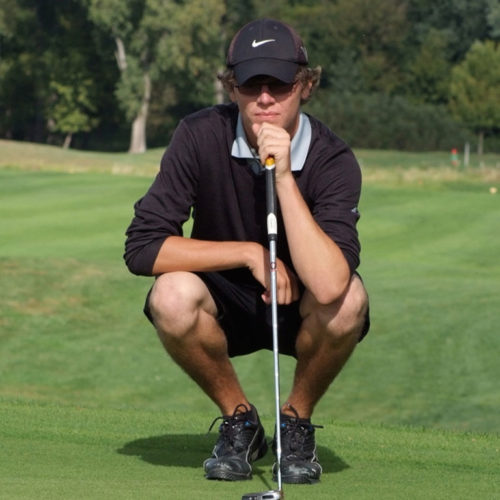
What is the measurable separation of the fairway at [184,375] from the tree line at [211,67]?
139 feet

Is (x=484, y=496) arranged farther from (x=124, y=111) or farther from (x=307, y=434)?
(x=124, y=111)

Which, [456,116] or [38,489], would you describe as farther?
[456,116]

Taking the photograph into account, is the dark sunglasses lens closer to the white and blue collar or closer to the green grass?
the white and blue collar

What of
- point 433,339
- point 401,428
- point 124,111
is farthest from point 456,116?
→ point 401,428

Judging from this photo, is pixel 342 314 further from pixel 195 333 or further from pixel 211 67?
pixel 211 67

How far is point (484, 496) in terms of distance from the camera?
13.2 feet

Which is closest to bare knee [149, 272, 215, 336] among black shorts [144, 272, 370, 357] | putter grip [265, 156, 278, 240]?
black shorts [144, 272, 370, 357]

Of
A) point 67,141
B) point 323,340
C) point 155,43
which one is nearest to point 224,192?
point 323,340

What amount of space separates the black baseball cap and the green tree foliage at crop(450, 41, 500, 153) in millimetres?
61197

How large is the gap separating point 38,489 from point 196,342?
90 centimetres

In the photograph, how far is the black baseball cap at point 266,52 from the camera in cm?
438

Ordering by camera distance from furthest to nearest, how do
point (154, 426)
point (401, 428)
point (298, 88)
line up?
point (401, 428), point (154, 426), point (298, 88)

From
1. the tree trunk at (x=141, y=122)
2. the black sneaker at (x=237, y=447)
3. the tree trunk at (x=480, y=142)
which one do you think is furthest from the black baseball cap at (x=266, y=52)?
the tree trunk at (x=480, y=142)

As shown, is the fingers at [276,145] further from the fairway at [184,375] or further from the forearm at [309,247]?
the fairway at [184,375]
